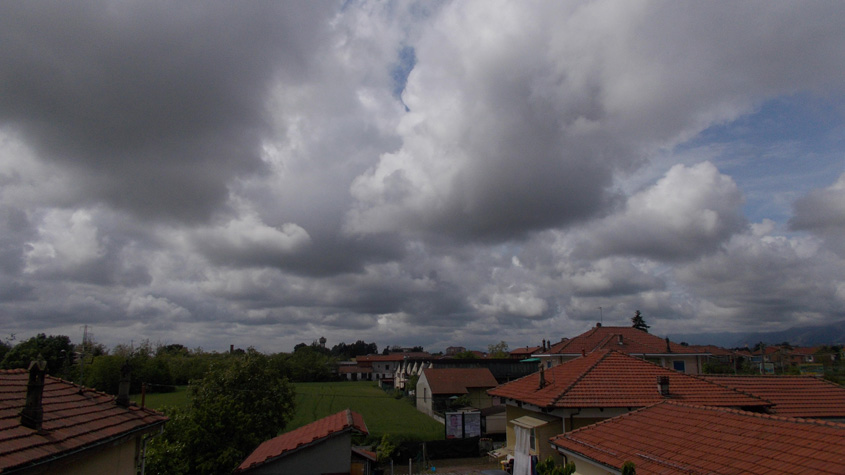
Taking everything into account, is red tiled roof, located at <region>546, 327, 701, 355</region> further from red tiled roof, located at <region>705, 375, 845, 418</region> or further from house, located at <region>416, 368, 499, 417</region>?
house, located at <region>416, 368, 499, 417</region>

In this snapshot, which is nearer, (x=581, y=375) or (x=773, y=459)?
→ (x=773, y=459)

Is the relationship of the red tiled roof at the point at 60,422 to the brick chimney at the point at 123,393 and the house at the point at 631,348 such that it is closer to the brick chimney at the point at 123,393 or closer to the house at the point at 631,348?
the brick chimney at the point at 123,393

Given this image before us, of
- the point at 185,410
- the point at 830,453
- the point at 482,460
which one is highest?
the point at 830,453

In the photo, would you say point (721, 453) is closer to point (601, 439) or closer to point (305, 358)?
point (601, 439)

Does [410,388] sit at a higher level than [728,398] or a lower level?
lower

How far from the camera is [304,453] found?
16656mm

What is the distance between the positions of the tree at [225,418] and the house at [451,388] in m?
29.9

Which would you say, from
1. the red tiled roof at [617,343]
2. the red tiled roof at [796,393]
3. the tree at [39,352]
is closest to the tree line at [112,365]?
the tree at [39,352]

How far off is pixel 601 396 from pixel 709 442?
8.51 metres

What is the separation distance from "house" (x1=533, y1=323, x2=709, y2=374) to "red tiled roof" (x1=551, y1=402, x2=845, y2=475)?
71.2 feet

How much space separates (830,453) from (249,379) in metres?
27.4

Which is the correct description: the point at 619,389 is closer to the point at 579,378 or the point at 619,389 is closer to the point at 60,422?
the point at 579,378

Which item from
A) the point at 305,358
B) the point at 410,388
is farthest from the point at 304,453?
the point at 305,358

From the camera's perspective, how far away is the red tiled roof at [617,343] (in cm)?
3916
